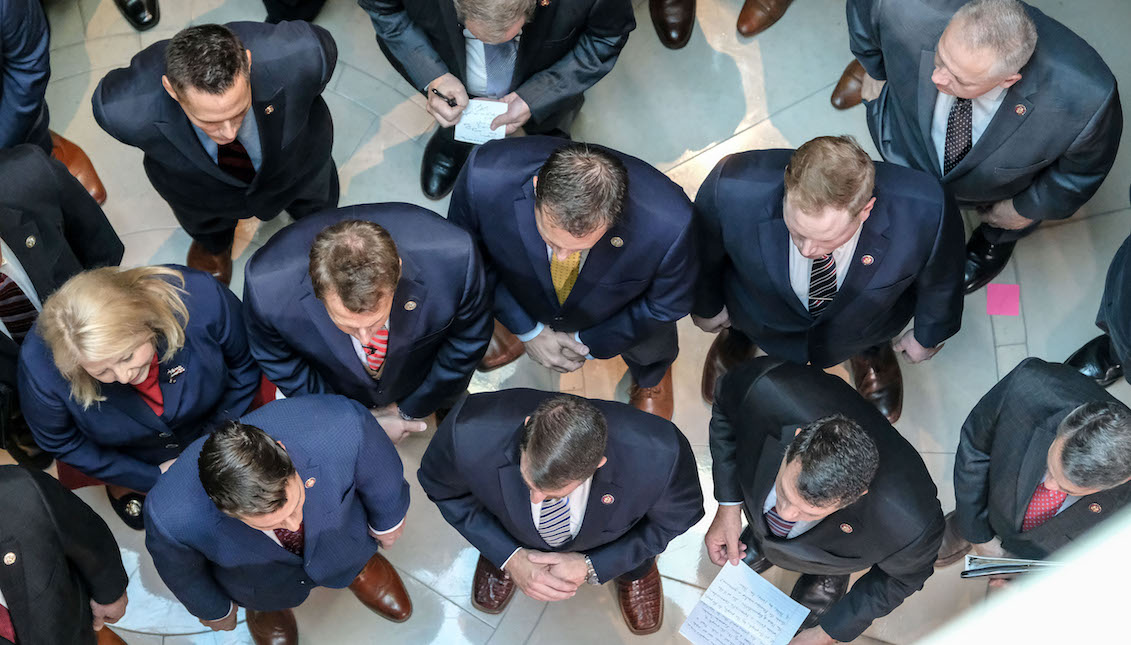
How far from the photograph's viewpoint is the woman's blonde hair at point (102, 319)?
3.19m

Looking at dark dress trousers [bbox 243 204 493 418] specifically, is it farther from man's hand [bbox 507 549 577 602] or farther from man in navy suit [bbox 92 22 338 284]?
man's hand [bbox 507 549 577 602]

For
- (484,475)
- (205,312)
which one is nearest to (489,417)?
(484,475)

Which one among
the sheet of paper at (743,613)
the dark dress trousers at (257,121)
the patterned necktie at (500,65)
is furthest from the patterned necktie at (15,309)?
the sheet of paper at (743,613)

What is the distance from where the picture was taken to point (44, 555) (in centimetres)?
328

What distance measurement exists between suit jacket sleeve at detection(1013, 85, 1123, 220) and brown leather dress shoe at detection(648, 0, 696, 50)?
6.40ft

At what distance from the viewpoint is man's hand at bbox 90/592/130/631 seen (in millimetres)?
3697

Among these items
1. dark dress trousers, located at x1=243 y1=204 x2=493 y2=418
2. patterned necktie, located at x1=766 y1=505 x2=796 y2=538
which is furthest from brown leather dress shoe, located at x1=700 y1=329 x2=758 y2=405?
dark dress trousers, located at x1=243 y1=204 x2=493 y2=418

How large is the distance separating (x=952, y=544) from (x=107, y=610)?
332cm

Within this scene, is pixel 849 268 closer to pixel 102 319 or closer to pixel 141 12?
pixel 102 319

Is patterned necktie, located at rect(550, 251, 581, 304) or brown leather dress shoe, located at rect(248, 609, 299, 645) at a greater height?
patterned necktie, located at rect(550, 251, 581, 304)

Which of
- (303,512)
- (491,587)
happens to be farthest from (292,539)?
(491,587)

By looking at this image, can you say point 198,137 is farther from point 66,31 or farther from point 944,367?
point 944,367

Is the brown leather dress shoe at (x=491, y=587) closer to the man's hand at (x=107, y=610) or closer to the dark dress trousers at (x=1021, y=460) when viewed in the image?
the man's hand at (x=107, y=610)

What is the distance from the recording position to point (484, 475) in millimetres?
3494
